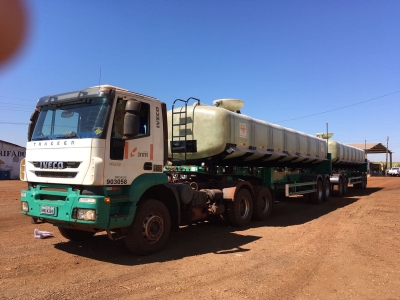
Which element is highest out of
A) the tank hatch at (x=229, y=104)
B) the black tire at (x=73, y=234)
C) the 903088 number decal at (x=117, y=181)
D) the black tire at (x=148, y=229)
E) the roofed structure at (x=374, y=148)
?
the roofed structure at (x=374, y=148)

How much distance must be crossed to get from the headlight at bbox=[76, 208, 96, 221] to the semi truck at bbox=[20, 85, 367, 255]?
0.05ft

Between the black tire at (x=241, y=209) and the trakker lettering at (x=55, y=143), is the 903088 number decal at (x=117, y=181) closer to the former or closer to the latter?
the trakker lettering at (x=55, y=143)

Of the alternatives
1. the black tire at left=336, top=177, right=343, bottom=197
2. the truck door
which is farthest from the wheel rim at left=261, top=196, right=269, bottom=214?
the black tire at left=336, top=177, right=343, bottom=197

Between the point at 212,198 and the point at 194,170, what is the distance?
0.97 meters

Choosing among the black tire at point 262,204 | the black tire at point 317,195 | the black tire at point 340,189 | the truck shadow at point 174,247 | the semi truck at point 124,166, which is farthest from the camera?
the black tire at point 340,189

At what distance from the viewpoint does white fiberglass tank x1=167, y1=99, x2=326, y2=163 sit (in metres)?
8.56

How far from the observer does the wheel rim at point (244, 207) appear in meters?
9.21

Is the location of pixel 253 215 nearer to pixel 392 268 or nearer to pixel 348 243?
pixel 348 243

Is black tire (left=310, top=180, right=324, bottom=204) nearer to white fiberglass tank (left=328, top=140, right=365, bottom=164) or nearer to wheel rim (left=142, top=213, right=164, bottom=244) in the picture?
white fiberglass tank (left=328, top=140, right=365, bottom=164)

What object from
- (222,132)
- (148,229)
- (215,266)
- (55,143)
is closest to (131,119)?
(55,143)

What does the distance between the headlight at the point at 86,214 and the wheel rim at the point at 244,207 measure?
4.95 meters

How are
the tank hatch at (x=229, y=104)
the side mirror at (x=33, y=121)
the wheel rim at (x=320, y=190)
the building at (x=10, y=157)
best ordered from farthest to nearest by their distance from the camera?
1. the building at (x=10, y=157)
2. the wheel rim at (x=320, y=190)
3. the tank hatch at (x=229, y=104)
4. the side mirror at (x=33, y=121)

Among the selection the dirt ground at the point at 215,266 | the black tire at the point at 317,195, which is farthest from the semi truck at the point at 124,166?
the black tire at the point at 317,195

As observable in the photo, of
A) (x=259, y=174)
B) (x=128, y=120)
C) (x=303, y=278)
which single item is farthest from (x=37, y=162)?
(x=259, y=174)
